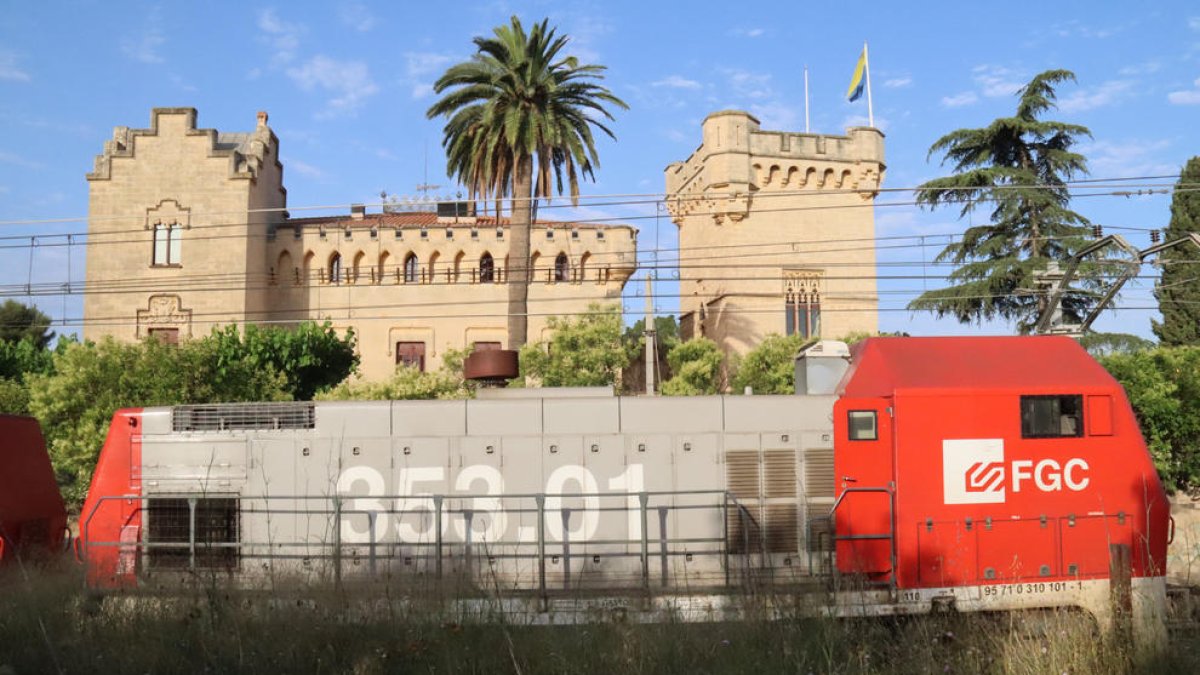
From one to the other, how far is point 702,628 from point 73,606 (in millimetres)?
6965

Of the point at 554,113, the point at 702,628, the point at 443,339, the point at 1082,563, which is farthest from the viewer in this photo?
the point at 443,339

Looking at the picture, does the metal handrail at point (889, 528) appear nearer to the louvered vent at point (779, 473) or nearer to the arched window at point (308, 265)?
the louvered vent at point (779, 473)

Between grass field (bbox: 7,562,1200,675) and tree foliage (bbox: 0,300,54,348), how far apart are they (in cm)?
6167

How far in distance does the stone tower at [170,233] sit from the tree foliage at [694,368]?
20.8 metres

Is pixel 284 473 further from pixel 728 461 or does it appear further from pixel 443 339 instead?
pixel 443 339

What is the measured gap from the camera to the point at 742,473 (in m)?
13.3

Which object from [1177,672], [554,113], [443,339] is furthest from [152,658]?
[443,339]

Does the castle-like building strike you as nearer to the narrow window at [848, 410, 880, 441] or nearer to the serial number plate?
the narrow window at [848, 410, 880, 441]

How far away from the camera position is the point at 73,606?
10734 millimetres

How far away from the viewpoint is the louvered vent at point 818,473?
13.2 meters

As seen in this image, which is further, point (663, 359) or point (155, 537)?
point (663, 359)

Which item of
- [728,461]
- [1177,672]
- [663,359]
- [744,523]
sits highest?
[663,359]

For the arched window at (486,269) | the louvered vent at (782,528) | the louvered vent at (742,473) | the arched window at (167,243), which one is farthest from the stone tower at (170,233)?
the louvered vent at (782,528)

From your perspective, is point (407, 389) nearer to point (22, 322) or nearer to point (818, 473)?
point (818, 473)
